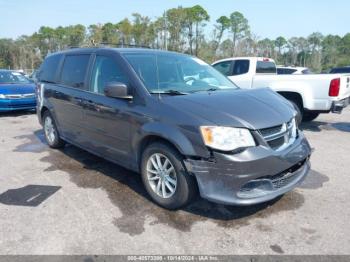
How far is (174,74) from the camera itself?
14.0 ft

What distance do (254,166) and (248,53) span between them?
44156mm

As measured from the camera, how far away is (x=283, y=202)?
12.5ft

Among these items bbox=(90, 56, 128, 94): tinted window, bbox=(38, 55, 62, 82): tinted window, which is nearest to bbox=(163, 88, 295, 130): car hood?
bbox=(90, 56, 128, 94): tinted window

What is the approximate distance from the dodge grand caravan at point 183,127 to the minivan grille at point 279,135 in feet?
0.04

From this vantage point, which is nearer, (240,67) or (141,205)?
(141,205)

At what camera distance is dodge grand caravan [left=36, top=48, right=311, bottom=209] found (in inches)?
122

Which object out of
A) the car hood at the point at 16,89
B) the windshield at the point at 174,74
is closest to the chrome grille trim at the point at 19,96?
the car hood at the point at 16,89

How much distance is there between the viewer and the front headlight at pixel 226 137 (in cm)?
307

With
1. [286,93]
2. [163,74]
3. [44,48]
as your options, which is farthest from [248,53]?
[44,48]

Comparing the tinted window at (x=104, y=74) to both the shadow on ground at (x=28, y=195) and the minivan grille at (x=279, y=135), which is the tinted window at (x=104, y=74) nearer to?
the shadow on ground at (x=28, y=195)

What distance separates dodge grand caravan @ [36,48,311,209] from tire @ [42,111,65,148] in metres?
1.12

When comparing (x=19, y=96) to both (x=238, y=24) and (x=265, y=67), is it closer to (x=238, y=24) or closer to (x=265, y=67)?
(x=265, y=67)

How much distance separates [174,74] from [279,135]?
163 cm

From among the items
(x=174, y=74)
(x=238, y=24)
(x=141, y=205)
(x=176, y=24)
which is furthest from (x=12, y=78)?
(x=238, y=24)
